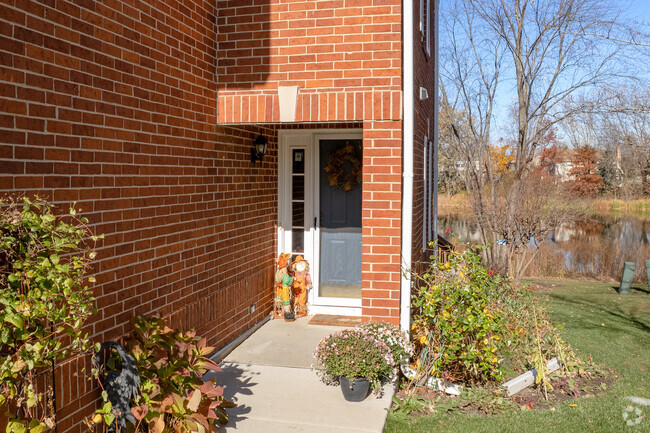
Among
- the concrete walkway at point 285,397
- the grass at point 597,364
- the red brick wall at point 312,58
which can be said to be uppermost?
the red brick wall at point 312,58

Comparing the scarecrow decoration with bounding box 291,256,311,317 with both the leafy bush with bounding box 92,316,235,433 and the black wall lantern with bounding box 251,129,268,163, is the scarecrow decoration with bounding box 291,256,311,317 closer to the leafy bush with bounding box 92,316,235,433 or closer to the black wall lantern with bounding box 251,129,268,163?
the black wall lantern with bounding box 251,129,268,163

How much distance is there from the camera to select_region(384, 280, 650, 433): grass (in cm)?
455

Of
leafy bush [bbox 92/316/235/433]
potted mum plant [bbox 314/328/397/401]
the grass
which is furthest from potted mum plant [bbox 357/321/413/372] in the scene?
leafy bush [bbox 92/316/235/433]

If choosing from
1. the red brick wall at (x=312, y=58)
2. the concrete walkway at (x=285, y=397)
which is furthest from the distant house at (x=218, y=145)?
the concrete walkway at (x=285, y=397)

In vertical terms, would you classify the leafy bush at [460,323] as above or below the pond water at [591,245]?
above

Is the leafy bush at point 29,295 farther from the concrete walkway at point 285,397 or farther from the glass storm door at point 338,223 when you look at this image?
the glass storm door at point 338,223

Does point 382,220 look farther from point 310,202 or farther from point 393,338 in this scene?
point 310,202

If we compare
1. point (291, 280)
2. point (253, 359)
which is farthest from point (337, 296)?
point (253, 359)

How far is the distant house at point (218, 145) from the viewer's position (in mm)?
3408

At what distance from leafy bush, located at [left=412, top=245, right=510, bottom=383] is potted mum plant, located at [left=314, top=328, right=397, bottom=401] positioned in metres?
0.54

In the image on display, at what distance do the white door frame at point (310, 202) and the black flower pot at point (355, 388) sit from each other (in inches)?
112

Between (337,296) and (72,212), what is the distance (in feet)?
17.1

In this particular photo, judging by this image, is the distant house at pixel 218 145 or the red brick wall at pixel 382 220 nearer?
the distant house at pixel 218 145

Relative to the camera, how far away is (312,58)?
5.55m
